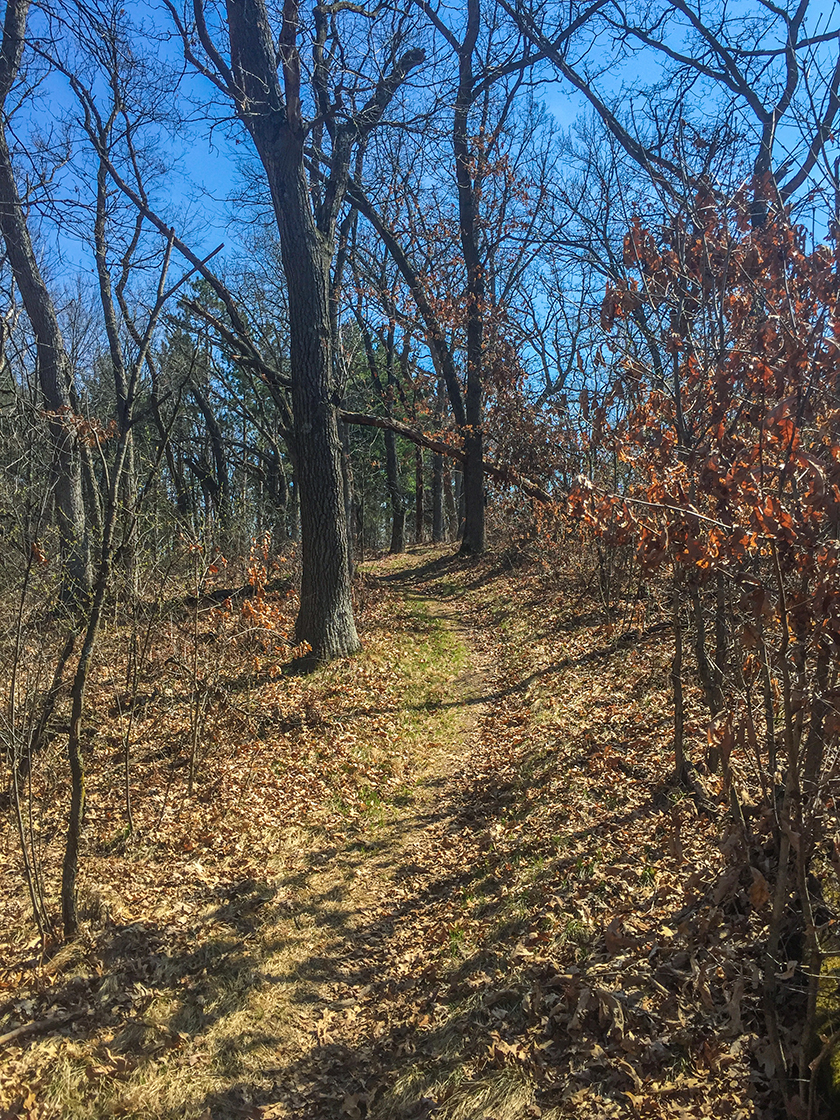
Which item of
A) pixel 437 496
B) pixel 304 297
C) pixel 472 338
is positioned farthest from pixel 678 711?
pixel 437 496

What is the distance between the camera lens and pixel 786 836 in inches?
115

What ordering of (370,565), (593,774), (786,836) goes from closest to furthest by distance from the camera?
(786,836)
(593,774)
(370,565)

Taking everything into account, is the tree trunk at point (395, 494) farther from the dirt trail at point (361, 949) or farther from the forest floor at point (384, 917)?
the dirt trail at point (361, 949)

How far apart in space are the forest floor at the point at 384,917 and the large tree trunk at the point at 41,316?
118 inches

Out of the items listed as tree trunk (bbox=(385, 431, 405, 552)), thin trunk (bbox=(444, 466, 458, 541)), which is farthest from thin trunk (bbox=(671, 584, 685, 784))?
thin trunk (bbox=(444, 466, 458, 541))

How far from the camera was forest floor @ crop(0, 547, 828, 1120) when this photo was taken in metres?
3.62

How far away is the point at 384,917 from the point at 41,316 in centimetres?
1003

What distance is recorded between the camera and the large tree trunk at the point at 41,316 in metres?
9.81

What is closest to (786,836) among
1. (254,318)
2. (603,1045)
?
(603,1045)

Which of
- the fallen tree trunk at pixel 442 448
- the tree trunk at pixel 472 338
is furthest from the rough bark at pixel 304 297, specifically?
the tree trunk at pixel 472 338

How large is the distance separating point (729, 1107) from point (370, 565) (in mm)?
18292

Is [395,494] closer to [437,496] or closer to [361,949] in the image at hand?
[437,496]

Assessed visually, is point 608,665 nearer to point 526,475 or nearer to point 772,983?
point 772,983

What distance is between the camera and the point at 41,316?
34.4 feet
